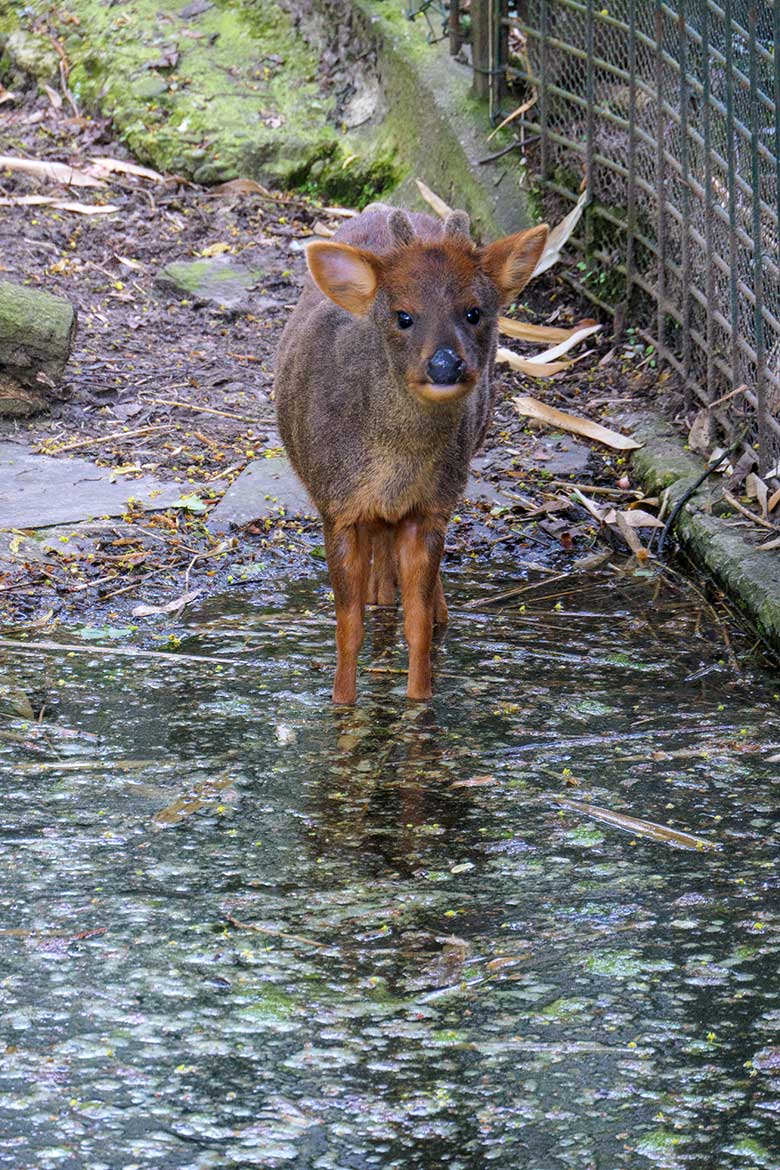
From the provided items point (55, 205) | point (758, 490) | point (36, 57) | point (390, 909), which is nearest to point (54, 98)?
point (36, 57)

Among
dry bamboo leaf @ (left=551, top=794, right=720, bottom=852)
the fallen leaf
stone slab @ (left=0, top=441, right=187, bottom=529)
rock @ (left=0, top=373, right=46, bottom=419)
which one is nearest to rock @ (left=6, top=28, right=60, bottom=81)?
the fallen leaf

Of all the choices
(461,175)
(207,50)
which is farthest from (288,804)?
(207,50)

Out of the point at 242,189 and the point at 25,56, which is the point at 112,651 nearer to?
the point at 242,189

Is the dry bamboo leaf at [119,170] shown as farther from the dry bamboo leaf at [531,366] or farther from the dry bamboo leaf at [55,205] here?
the dry bamboo leaf at [531,366]

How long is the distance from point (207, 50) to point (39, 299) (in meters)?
4.24

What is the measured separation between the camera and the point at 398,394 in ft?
17.4

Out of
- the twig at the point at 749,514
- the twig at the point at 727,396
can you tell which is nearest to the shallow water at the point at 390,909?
the twig at the point at 749,514

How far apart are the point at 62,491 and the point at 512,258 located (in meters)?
2.71

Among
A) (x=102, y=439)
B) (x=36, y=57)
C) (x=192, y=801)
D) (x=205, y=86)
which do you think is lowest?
(x=192, y=801)

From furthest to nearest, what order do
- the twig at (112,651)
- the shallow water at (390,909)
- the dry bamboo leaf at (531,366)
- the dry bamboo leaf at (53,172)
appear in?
the dry bamboo leaf at (53,172)
the dry bamboo leaf at (531,366)
the twig at (112,651)
the shallow water at (390,909)

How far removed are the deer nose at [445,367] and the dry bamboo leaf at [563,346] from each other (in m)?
3.79

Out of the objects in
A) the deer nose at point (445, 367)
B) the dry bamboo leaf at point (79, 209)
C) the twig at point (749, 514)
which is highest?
the dry bamboo leaf at point (79, 209)

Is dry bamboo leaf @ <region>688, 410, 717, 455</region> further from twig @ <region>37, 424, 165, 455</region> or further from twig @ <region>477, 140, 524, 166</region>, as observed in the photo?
twig @ <region>477, 140, 524, 166</region>

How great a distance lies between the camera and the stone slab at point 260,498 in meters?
7.05
